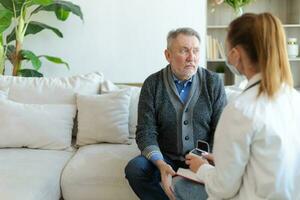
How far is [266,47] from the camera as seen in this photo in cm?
108

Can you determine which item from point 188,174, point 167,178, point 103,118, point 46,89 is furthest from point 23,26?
point 188,174

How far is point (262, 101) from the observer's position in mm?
1087

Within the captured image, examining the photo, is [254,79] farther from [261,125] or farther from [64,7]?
[64,7]

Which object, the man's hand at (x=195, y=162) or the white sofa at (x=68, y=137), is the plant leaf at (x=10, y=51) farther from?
the man's hand at (x=195, y=162)

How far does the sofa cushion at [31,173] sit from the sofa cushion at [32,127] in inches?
2.1

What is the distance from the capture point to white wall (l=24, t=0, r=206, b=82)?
10.1 feet

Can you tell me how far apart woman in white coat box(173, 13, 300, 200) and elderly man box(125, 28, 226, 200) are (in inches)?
26.7

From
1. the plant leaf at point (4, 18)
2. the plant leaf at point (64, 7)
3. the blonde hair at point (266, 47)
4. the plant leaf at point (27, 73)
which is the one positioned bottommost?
the plant leaf at point (27, 73)

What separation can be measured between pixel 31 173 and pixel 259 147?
1.22 meters

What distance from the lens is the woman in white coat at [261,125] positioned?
107 centimetres

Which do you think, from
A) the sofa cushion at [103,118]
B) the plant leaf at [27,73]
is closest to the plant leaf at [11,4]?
the plant leaf at [27,73]

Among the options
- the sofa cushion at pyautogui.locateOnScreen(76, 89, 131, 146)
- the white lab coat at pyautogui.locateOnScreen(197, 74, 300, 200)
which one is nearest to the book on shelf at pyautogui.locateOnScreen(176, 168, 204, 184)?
the white lab coat at pyautogui.locateOnScreen(197, 74, 300, 200)

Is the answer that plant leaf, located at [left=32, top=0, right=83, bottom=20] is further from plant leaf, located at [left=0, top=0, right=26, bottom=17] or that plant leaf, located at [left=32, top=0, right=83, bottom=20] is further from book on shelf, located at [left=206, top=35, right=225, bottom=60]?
book on shelf, located at [left=206, top=35, right=225, bottom=60]

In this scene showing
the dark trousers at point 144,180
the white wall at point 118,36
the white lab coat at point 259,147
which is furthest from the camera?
the white wall at point 118,36
